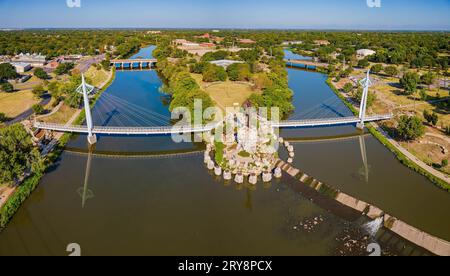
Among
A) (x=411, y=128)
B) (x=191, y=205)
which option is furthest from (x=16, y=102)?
(x=411, y=128)

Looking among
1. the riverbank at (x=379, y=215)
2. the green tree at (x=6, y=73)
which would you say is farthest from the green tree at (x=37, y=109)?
the riverbank at (x=379, y=215)

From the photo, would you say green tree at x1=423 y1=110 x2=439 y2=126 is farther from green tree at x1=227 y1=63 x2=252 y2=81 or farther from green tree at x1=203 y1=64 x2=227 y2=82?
green tree at x1=203 y1=64 x2=227 y2=82

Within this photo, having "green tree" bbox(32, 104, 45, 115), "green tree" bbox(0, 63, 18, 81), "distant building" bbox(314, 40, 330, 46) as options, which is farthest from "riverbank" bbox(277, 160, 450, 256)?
"distant building" bbox(314, 40, 330, 46)

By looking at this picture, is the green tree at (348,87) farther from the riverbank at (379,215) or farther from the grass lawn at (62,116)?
the grass lawn at (62,116)
